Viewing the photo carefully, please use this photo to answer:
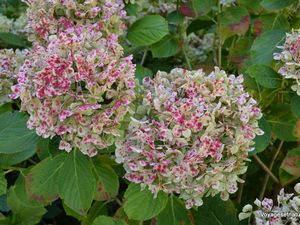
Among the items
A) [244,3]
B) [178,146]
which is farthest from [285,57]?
[244,3]

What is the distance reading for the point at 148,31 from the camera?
1935mm

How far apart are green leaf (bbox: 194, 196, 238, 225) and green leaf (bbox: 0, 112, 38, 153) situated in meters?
0.53

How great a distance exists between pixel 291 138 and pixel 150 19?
2.03ft

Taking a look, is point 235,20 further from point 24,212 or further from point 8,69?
point 24,212

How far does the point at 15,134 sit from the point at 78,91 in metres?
0.27

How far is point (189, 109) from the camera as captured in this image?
135cm

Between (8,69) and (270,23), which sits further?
(270,23)

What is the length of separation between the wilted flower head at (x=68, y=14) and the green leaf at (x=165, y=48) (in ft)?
1.13

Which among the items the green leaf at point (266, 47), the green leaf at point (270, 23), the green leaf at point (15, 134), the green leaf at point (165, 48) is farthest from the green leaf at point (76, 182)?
the green leaf at point (270, 23)

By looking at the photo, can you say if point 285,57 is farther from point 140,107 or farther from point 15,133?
point 15,133

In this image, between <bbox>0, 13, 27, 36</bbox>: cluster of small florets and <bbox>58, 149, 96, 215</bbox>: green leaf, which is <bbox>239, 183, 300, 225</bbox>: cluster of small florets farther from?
<bbox>0, 13, 27, 36</bbox>: cluster of small florets

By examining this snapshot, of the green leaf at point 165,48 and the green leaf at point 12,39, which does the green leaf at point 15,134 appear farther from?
the green leaf at point 12,39

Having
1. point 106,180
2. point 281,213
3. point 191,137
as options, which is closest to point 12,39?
point 106,180

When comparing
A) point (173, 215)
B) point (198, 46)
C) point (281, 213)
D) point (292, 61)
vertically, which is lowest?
point (198, 46)
